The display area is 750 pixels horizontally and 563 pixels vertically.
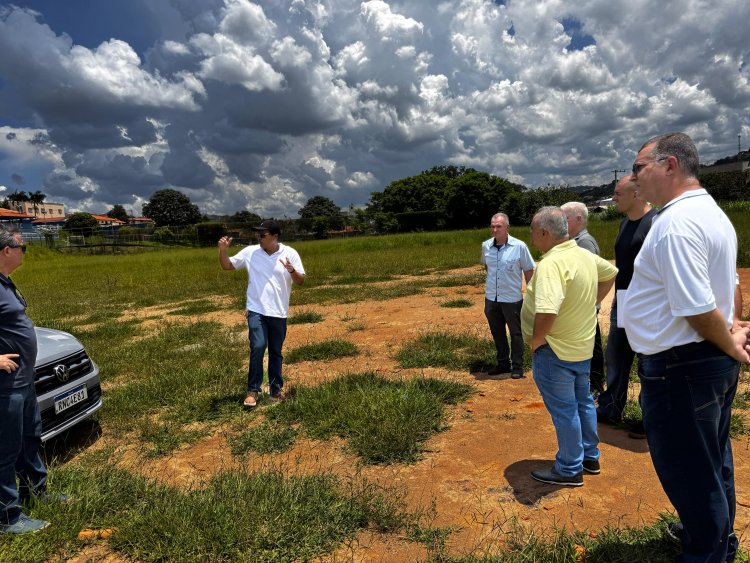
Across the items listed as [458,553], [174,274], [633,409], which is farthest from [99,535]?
[174,274]

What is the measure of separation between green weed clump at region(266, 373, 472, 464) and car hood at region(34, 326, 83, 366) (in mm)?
1854

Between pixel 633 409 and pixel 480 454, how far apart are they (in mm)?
1603

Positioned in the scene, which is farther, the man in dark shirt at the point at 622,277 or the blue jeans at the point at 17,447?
the man in dark shirt at the point at 622,277

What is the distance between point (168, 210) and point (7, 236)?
97.1 meters

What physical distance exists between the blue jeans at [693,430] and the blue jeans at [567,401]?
994 mm

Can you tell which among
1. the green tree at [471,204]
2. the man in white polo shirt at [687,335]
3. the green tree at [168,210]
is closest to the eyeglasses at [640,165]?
the man in white polo shirt at [687,335]

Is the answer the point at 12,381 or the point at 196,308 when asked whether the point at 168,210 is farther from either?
the point at 12,381

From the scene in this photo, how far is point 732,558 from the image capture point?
2.31 meters

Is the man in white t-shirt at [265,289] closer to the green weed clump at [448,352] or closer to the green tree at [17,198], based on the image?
the green weed clump at [448,352]

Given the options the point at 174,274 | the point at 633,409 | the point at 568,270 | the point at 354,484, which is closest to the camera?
the point at 568,270

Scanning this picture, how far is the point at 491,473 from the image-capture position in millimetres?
3451

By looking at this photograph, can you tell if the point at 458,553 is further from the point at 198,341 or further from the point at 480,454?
the point at 198,341

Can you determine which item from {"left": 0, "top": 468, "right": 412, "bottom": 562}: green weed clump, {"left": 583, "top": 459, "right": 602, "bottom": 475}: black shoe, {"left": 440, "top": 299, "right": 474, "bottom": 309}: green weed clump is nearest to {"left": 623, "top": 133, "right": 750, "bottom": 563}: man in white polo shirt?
{"left": 583, "top": 459, "right": 602, "bottom": 475}: black shoe

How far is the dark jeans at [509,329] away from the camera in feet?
18.0
